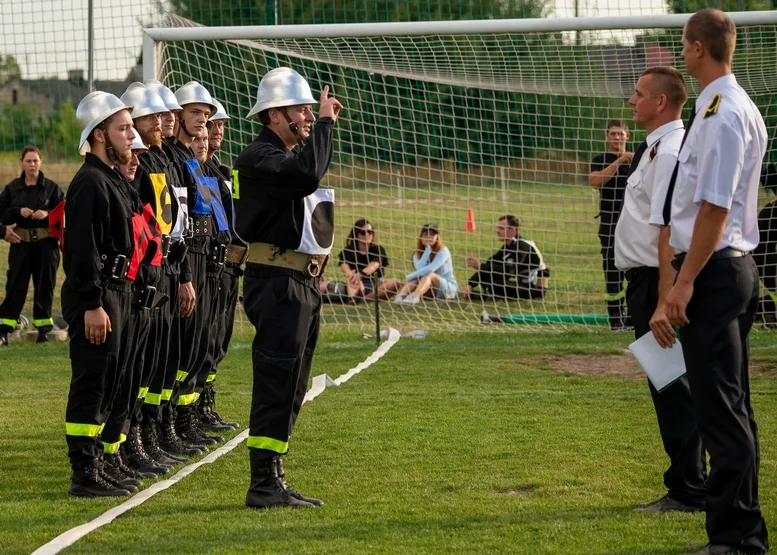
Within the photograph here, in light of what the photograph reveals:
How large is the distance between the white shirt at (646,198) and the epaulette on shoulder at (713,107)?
0.83 m

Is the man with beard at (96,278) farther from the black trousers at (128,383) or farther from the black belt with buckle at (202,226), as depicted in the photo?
the black belt with buckle at (202,226)

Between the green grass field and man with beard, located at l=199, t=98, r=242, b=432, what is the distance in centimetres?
50

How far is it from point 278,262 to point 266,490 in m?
1.10

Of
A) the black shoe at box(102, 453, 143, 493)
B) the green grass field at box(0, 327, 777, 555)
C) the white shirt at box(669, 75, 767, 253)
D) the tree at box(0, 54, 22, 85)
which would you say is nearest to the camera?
the white shirt at box(669, 75, 767, 253)

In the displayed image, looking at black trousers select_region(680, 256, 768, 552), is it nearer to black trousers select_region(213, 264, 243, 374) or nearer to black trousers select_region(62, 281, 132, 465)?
black trousers select_region(62, 281, 132, 465)

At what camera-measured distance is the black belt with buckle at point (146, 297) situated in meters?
6.00

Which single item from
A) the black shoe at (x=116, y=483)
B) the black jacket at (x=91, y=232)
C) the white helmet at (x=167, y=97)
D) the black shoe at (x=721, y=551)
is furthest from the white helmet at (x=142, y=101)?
the black shoe at (x=721, y=551)

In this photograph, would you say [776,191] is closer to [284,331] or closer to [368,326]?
[368,326]

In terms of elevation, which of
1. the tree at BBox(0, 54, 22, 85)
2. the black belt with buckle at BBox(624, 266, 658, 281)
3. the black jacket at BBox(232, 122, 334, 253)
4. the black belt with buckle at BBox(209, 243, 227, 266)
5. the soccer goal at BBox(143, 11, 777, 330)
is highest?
the tree at BBox(0, 54, 22, 85)

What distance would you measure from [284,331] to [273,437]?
514mm

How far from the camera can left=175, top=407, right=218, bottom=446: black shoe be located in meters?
7.34

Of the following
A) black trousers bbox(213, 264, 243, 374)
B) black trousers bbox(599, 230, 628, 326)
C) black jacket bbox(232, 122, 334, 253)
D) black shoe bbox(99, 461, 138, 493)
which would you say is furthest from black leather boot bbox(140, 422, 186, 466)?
black trousers bbox(599, 230, 628, 326)

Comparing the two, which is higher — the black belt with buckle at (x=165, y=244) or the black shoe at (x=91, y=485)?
the black belt with buckle at (x=165, y=244)

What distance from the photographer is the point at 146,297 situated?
237 inches
